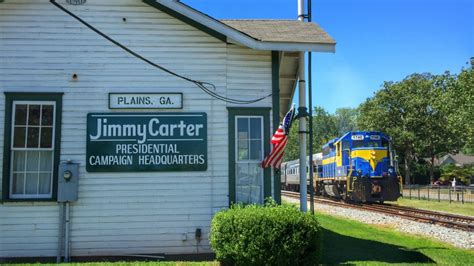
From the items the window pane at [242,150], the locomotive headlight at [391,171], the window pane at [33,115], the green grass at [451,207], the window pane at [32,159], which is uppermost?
the window pane at [33,115]

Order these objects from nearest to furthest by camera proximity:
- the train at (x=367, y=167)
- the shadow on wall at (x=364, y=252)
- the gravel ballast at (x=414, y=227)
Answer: the shadow on wall at (x=364, y=252) < the gravel ballast at (x=414, y=227) < the train at (x=367, y=167)

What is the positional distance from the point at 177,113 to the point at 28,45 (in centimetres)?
334

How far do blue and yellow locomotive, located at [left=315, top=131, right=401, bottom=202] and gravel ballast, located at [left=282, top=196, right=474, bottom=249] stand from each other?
242 cm

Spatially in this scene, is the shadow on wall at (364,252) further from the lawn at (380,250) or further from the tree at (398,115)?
the tree at (398,115)

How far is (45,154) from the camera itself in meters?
9.34

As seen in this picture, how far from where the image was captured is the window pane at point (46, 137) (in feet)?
30.5

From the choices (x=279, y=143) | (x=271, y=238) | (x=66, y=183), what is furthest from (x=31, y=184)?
(x=271, y=238)

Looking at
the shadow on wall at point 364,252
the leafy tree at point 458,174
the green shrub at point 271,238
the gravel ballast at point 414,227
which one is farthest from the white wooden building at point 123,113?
the leafy tree at point 458,174

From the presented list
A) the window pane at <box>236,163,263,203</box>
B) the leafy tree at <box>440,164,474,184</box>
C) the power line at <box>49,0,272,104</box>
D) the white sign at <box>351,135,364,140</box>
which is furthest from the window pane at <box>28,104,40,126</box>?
the leafy tree at <box>440,164,474,184</box>

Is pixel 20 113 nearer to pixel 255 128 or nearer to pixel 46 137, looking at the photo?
pixel 46 137

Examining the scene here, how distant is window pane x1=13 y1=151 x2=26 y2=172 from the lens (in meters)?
9.26

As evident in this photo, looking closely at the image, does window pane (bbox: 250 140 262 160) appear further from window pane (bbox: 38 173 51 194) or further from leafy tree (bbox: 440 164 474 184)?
leafy tree (bbox: 440 164 474 184)

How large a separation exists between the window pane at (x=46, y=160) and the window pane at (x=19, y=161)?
35 centimetres

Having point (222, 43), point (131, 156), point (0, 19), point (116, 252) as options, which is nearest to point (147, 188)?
point (131, 156)
